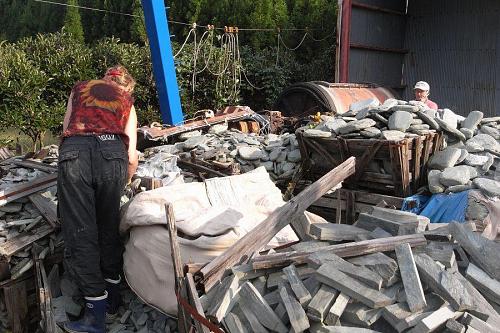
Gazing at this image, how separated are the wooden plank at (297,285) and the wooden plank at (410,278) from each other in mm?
523

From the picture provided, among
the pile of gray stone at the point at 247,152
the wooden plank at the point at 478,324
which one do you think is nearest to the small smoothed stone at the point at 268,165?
the pile of gray stone at the point at 247,152

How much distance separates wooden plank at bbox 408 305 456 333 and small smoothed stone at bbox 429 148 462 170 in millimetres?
3364

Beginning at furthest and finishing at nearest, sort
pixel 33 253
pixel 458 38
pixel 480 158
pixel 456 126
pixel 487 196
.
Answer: pixel 458 38
pixel 456 126
pixel 480 158
pixel 487 196
pixel 33 253

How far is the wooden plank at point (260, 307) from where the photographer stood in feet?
8.80

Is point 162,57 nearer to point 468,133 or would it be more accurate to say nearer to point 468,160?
point 468,133

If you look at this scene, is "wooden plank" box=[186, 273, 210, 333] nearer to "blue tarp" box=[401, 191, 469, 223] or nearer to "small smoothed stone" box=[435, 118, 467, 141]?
"blue tarp" box=[401, 191, 469, 223]

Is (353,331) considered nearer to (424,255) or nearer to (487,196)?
(424,255)

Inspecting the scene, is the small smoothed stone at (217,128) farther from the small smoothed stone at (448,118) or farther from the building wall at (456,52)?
the building wall at (456,52)

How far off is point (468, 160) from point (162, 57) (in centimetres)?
530

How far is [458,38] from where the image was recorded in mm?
13492

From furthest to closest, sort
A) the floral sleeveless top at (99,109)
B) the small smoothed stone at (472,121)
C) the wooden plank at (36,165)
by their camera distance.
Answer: the small smoothed stone at (472,121) < the wooden plank at (36,165) < the floral sleeveless top at (99,109)

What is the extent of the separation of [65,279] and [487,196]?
4.10m

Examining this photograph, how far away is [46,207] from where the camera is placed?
15.0 ft

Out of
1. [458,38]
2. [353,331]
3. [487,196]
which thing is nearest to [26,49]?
[487,196]
